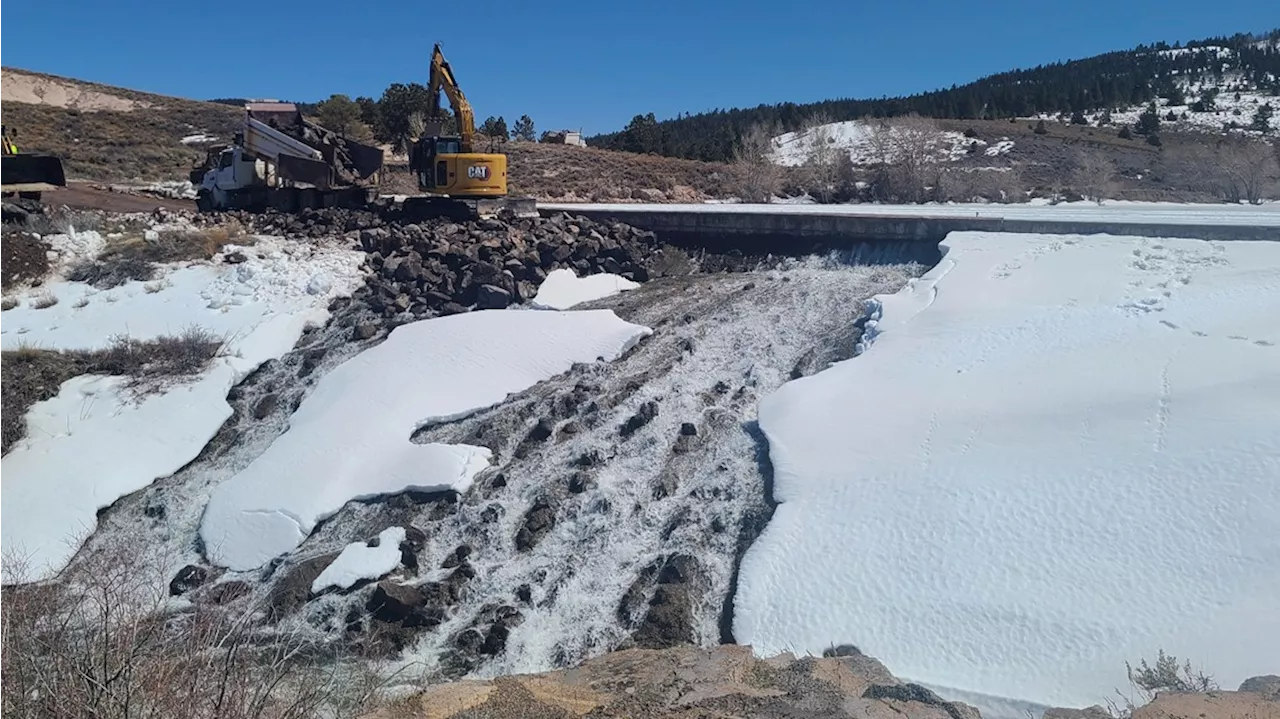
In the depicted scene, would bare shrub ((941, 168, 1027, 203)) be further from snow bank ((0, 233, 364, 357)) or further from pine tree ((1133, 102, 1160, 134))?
pine tree ((1133, 102, 1160, 134))

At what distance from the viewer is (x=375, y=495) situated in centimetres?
1049

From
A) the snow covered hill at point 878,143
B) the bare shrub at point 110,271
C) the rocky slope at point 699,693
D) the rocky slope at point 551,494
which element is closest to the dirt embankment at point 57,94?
the snow covered hill at point 878,143

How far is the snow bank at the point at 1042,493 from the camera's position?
6898 mm

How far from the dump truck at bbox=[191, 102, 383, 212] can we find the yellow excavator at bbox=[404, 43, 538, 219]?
2257 millimetres

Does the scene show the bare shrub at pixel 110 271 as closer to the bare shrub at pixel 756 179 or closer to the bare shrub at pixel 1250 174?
the bare shrub at pixel 756 179

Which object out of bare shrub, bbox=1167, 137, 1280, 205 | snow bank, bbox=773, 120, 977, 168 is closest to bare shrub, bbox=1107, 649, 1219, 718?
bare shrub, bbox=1167, 137, 1280, 205

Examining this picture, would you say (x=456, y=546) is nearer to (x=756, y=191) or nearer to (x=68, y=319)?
(x=68, y=319)

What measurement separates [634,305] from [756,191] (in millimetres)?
13718

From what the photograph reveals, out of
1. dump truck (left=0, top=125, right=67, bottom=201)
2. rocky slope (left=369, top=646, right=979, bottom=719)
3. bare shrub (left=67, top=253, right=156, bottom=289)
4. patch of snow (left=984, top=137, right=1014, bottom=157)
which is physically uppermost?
patch of snow (left=984, top=137, right=1014, bottom=157)

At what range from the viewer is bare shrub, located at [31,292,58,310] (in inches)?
617

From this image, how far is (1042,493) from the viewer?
8.55 m

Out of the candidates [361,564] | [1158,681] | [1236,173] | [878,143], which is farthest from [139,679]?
[878,143]

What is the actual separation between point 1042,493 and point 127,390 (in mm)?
12225

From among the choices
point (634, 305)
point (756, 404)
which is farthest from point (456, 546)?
point (634, 305)
